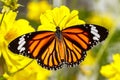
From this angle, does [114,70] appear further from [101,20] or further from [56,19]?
[101,20]

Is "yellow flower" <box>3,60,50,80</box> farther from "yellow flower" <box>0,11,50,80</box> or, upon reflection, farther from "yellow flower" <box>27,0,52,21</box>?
"yellow flower" <box>27,0,52,21</box>

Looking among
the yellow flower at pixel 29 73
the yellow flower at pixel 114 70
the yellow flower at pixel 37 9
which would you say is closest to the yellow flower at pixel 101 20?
the yellow flower at pixel 37 9

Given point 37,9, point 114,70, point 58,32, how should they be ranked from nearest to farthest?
point 58,32 → point 114,70 → point 37,9

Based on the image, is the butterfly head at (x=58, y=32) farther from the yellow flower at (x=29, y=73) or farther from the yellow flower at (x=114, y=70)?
the yellow flower at (x=114, y=70)

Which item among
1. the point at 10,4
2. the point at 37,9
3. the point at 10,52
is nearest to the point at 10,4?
the point at 10,4

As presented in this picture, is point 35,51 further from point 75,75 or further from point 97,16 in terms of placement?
point 97,16

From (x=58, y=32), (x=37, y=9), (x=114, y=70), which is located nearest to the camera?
(x=58, y=32)

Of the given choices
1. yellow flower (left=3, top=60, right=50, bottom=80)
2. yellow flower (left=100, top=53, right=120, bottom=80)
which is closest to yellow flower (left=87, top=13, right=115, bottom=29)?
yellow flower (left=100, top=53, right=120, bottom=80)
